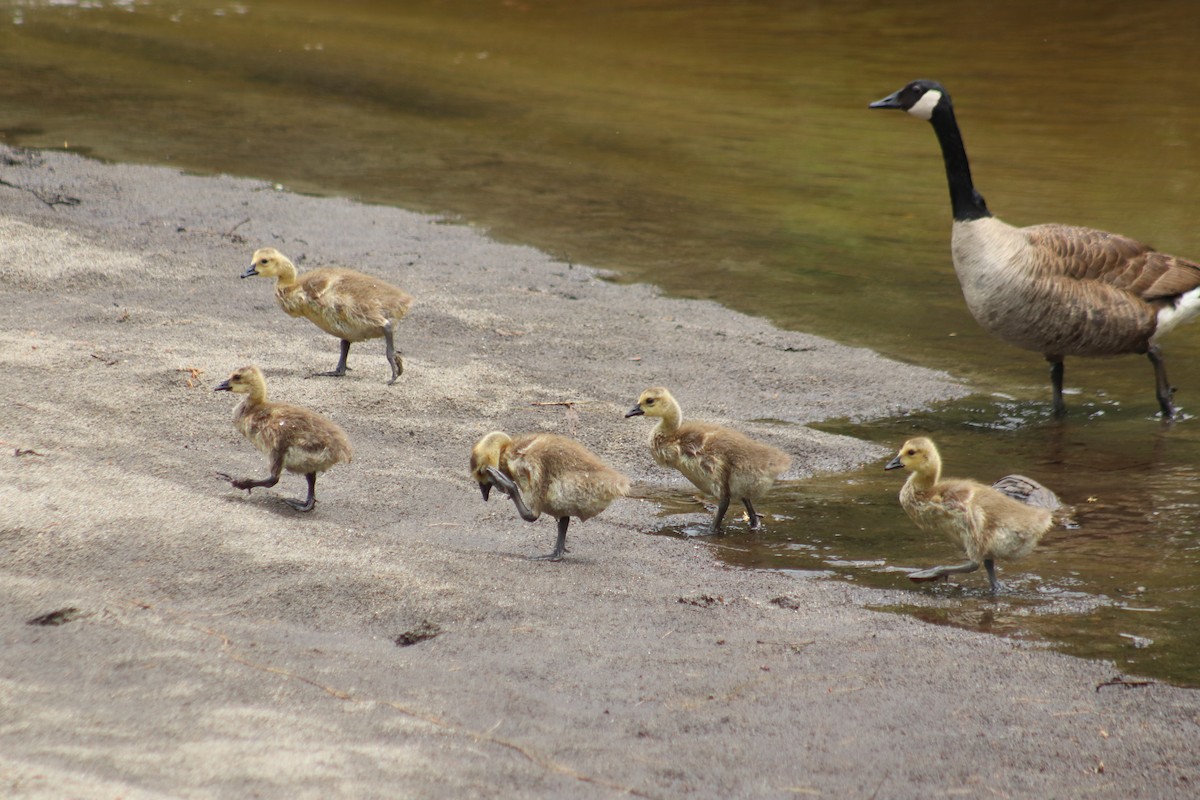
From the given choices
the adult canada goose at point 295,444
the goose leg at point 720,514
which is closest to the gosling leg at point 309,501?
the adult canada goose at point 295,444

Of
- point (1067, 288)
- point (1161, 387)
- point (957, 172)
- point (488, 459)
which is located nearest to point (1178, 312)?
point (1161, 387)

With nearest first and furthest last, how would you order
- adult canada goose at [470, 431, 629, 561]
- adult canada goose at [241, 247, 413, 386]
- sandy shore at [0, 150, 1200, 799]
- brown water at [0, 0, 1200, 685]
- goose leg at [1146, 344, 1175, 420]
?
sandy shore at [0, 150, 1200, 799], adult canada goose at [470, 431, 629, 561], brown water at [0, 0, 1200, 685], adult canada goose at [241, 247, 413, 386], goose leg at [1146, 344, 1175, 420]

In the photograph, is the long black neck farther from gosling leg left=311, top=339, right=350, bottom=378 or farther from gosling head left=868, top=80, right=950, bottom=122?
gosling leg left=311, top=339, right=350, bottom=378

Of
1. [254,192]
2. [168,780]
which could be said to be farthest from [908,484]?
[254,192]

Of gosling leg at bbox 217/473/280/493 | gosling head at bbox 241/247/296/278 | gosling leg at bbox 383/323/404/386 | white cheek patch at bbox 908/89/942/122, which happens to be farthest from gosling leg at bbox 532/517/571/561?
white cheek patch at bbox 908/89/942/122

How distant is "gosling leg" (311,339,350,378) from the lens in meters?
8.65

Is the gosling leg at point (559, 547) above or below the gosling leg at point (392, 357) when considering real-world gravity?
below

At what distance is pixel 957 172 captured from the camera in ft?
33.3

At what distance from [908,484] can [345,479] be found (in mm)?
2987

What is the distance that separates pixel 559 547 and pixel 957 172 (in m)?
5.55

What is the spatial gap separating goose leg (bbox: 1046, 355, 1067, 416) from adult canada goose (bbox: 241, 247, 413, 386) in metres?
4.72

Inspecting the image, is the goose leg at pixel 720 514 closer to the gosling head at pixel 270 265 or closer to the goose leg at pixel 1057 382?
the goose leg at pixel 1057 382

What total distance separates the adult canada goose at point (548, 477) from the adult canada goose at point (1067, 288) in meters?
4.49

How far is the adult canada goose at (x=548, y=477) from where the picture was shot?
242 inches
